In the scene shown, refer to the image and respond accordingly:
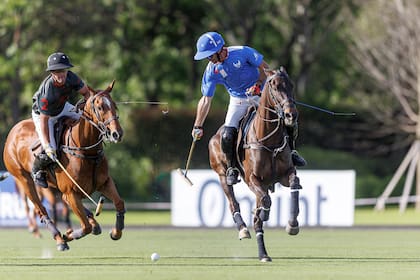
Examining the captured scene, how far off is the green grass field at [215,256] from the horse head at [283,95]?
1.64 metres

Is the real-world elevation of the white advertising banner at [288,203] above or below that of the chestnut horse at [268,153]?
below

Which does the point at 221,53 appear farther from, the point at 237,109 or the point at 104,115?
the point at 104,115

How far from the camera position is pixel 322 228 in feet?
67.1

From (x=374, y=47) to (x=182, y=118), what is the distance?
20.2 ft

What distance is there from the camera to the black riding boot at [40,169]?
13469 mm

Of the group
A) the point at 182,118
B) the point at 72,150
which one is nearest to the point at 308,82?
the point at 182,118

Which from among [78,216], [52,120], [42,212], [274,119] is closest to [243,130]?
[274,119]

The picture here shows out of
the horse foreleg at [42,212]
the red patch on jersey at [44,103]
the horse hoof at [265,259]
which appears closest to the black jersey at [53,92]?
the red patch on jersey at [44,103]

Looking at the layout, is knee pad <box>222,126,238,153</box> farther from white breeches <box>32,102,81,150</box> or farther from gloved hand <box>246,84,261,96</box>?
white breeches <box>32,102,81,150</box>

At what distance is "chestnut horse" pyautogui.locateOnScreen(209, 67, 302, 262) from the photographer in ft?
39.8

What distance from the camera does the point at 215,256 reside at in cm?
1314

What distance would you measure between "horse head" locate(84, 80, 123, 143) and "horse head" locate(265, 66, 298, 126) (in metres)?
1.81

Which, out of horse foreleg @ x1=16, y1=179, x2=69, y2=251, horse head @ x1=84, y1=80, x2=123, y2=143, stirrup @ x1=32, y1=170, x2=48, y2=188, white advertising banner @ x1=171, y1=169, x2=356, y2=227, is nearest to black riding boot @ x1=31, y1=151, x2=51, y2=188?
stirrup @ x1=32, y1=170, x2=48, y2=188

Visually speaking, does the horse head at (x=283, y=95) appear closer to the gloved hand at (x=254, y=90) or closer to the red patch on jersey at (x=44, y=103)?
the gloved hand at (x=254, y=90)
